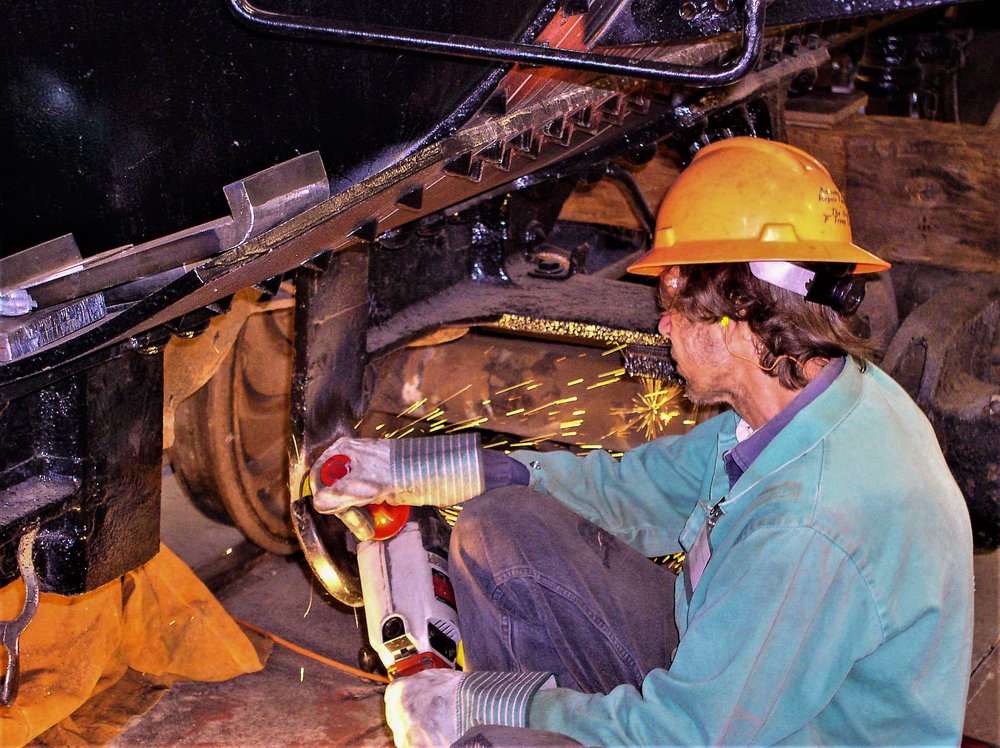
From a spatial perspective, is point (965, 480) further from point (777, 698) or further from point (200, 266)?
point (200, 266)

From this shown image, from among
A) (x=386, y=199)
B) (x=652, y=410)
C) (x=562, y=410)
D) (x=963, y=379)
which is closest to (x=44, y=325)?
(x=386, y=199)

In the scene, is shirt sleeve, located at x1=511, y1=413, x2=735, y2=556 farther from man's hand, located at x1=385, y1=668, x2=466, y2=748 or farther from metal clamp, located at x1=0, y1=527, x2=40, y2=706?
metal clamp, located at x1=0, y1=527, x2=40, y2=706

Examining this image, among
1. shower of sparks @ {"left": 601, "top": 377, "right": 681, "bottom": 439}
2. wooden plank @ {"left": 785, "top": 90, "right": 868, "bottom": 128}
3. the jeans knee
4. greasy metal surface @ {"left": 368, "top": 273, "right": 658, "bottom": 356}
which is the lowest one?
shower of sparks @ {"left": 601, "top": 377, "right": 681, "bottom": 439}

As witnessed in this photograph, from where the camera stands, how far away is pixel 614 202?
3.96 metres

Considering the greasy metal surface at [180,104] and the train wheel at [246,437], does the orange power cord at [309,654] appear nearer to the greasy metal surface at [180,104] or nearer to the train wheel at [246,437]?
the train wheel at [246,437]

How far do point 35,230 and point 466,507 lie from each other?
1152mm

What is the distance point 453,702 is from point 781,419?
807mm

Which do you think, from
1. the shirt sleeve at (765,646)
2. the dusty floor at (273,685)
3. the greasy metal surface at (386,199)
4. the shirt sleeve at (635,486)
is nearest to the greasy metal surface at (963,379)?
the shirt sleeve at (635,486)

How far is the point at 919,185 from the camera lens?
344 cm

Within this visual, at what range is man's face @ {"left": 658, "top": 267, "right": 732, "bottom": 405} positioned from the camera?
6.91ft

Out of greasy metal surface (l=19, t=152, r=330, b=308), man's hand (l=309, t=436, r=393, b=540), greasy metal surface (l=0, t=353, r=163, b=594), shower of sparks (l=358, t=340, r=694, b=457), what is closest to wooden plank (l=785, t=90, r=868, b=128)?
shower of sparks (l=358, t=340, r=694, b=457)

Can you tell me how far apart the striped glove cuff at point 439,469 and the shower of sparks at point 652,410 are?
673 mm

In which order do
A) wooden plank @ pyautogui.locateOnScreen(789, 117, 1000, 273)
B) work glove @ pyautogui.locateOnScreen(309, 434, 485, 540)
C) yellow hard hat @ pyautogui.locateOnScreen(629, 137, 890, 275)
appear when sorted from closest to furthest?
yellow hard hat @ pyautogui.locateOnScreen(629, 137, 890, 275), work glove @ pyautogui.locateOnScreen(309, 434, 485, 540), wooden plank @ pyautogui.locateOnScreen(789, 117, 1000, 273)

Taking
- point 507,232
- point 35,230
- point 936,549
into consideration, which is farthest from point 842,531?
point 507,232
